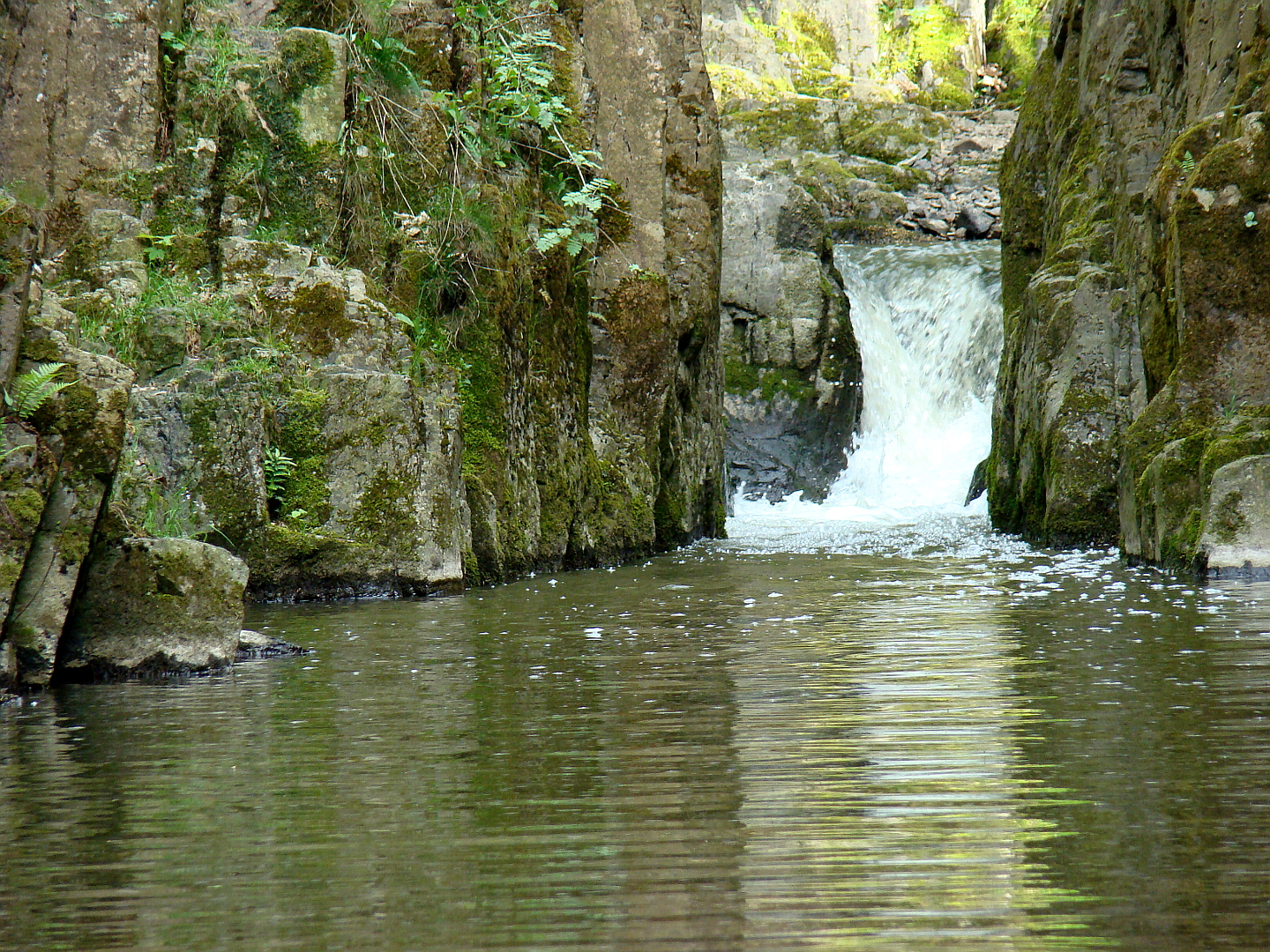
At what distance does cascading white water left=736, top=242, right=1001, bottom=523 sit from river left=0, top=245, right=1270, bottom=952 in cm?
1459

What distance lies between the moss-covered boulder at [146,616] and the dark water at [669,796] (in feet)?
1.11

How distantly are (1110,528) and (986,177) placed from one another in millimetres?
22881

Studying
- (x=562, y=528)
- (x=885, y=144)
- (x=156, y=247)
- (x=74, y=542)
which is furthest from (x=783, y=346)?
(x=74, y=542)

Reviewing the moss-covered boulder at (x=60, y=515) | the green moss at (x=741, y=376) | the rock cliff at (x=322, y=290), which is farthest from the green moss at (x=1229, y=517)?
the green moss at (x=741, y=376)

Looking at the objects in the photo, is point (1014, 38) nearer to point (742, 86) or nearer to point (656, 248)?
point (742, 86)

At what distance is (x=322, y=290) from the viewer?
971cm

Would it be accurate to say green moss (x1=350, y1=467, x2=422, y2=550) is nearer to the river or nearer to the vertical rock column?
the river

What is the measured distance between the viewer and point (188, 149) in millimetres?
10391

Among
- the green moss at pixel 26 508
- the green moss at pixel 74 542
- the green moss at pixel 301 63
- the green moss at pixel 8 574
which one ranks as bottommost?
the green moss at pixel 8 574

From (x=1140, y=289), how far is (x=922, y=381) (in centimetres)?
1112

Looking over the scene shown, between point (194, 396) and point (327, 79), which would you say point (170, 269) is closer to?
point (194, 396)

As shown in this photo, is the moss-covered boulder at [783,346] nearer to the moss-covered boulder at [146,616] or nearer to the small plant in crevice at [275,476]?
the small plant in crevice at [275,476]

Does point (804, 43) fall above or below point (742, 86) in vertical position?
above

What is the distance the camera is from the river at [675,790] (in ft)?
8.16
